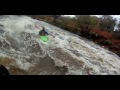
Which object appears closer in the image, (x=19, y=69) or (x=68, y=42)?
(x=19, y=69)

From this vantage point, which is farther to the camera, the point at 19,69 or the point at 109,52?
the point at 109,52

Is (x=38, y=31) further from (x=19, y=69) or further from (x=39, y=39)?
(x=19, y=69)

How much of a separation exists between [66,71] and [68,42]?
0.55m

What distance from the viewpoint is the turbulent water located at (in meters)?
4.14

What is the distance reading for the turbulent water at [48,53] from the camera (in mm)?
4145

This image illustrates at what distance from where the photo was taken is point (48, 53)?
4.29 meters

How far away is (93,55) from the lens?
14.3 feet

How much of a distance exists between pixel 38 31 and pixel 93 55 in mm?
1035
